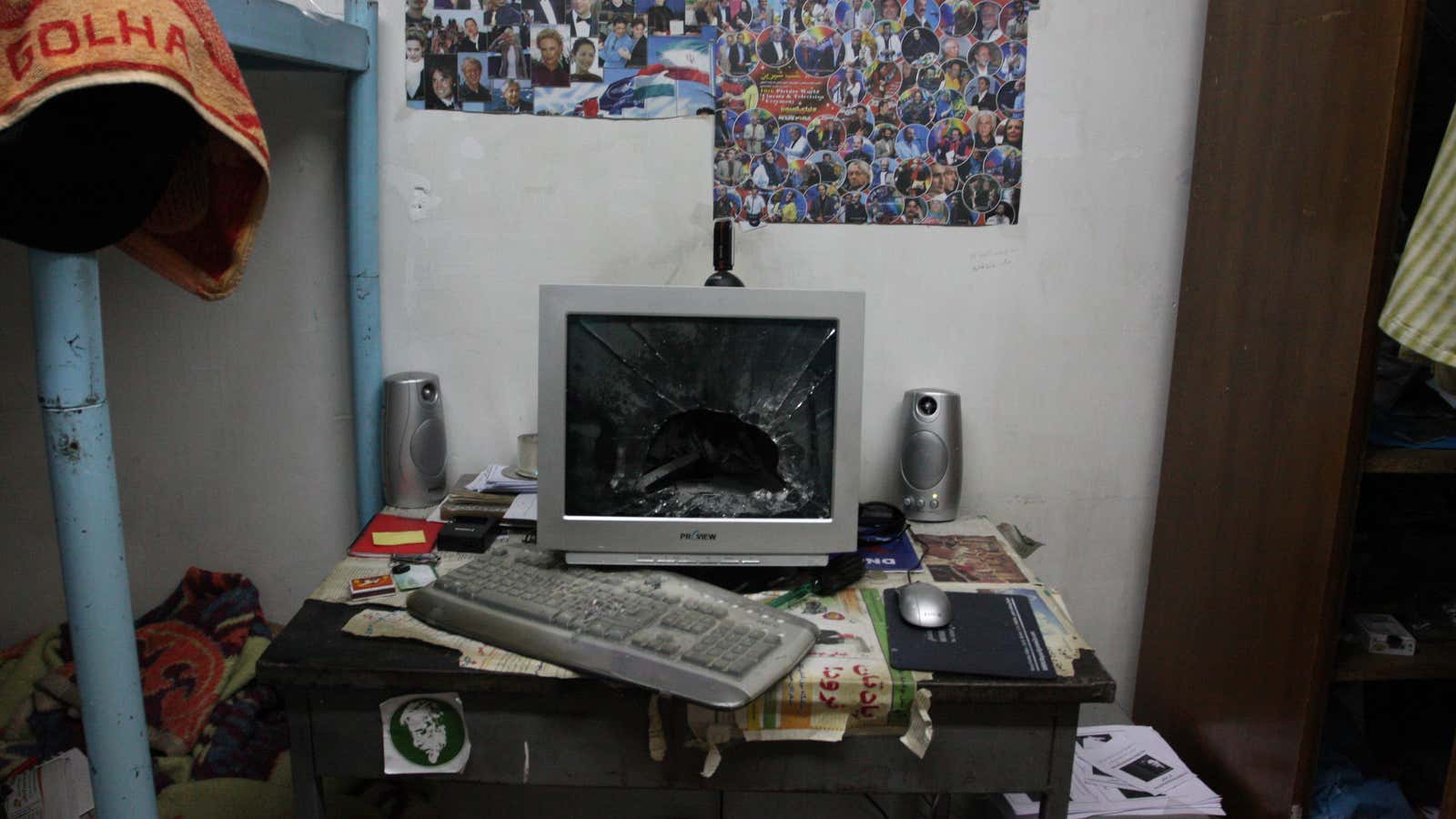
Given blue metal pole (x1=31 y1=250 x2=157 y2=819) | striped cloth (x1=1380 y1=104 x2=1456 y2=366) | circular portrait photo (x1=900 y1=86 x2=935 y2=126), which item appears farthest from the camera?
circular portrait photo (x1=900 y1=86 x2=935 y2=126)

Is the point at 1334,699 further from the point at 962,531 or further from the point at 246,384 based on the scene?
the point at 246,384

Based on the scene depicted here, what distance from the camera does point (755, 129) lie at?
1.60 meters

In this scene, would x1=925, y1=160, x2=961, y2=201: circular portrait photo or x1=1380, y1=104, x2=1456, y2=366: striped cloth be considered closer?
x1=1380, y1=104, x2=1456, y2=366: striped cloth

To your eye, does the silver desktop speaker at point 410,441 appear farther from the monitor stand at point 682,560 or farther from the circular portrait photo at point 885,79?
the circular portrait photo at point 885,79

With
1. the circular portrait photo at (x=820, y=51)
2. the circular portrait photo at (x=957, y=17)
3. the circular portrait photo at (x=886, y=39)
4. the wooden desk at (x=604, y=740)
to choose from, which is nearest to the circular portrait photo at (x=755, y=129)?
the circular portrait photo at (x=820, y=51)

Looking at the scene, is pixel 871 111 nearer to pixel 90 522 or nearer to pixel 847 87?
pixel 847 87

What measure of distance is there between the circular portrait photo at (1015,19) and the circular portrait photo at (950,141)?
164 mm

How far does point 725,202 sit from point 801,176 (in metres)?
0.14

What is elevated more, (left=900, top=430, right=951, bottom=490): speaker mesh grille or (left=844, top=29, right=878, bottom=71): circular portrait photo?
(left=844, top=29, right=878, bottom=71): circular portrait photo

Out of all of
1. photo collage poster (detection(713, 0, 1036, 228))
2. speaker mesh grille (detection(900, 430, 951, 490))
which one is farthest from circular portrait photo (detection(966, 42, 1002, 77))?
speaker mesh grille (detection(900, 430, 951, 490))

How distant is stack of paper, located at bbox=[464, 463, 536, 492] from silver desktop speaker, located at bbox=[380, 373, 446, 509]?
77 mm

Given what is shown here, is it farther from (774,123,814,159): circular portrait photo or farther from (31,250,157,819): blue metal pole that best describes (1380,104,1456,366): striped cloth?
(31,250,157,819): blue metal pole

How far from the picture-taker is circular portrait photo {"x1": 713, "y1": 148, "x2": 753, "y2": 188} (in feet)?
5.28

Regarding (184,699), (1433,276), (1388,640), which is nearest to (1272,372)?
(1433,276)
